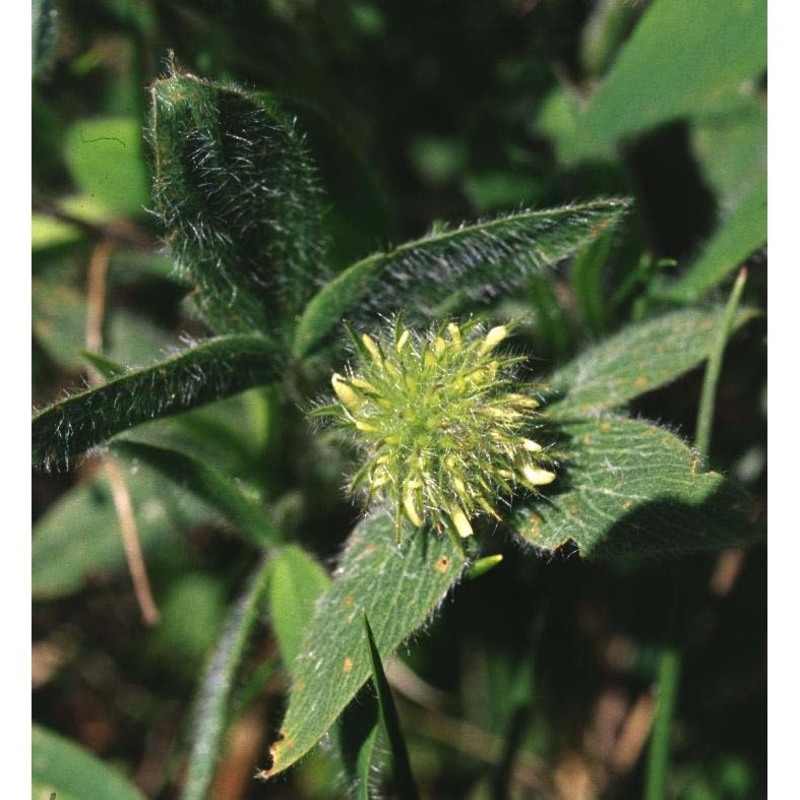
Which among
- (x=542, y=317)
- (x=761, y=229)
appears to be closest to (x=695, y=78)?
(x=761, y=229)

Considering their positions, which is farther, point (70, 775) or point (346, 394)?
point (70, 775)

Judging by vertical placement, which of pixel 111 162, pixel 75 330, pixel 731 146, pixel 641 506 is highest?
pixel 111 162

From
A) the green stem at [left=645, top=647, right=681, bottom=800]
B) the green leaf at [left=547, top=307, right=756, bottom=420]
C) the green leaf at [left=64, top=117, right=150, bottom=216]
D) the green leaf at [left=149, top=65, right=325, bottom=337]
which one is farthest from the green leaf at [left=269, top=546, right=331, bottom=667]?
the green leaf at [left=64, top=117, right=150, bottom=216]

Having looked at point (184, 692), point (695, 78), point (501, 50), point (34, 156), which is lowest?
point (184, 692)

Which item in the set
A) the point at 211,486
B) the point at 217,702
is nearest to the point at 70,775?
the point at 217,702

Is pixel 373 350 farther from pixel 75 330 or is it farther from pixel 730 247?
pixel 75 330

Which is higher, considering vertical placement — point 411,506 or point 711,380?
point 711,380
